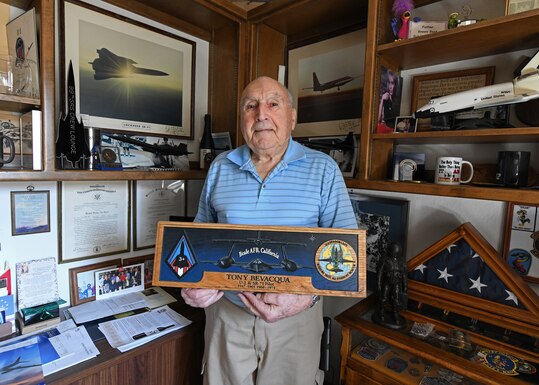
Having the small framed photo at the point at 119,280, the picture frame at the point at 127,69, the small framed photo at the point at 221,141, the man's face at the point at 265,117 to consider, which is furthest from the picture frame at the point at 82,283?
the man's face at the point at 265,117

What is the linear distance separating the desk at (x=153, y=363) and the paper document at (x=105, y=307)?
176 mm

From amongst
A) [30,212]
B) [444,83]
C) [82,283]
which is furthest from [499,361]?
[30,212]

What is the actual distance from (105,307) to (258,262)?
2.96 feet

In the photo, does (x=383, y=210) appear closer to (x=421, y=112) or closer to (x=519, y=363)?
(x=421, y=112)

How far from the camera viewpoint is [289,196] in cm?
100

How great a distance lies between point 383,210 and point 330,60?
853 mm

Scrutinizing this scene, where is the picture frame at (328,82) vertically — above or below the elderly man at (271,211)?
above

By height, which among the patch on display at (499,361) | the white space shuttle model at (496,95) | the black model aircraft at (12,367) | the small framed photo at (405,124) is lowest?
the black model aircraft at (12,367)

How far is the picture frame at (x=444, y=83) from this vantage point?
1103mm

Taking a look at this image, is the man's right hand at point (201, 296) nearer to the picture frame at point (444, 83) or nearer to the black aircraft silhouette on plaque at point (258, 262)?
the black aircraft silhouette on plaque at point (258, 262)

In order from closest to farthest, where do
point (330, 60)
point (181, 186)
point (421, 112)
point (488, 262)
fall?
point (488, 262) < point (421, 112) < point (330, 60) < point (181, 186)

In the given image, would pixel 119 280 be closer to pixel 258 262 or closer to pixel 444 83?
pixel 258 262

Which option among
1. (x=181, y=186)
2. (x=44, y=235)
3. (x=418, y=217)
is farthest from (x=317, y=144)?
(x=44, y=235)

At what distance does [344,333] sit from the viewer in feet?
3.41
